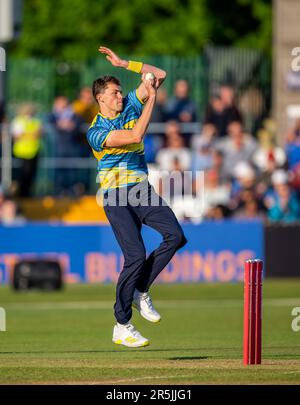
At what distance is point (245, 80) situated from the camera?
92.8 feet

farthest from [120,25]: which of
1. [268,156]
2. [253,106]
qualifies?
[268,156]

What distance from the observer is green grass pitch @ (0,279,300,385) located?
1130 centimetres

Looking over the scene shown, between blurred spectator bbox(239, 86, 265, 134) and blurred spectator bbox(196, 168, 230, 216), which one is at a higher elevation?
blurred spectator bbox(239, 86, 265, 134)

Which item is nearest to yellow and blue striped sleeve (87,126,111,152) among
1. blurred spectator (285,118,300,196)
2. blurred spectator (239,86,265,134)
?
blurred spectator (285,118,300,196)

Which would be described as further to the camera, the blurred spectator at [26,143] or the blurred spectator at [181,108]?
the blurred spectator at [181,108]

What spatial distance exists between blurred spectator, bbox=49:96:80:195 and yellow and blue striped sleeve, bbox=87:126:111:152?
13.8 metres

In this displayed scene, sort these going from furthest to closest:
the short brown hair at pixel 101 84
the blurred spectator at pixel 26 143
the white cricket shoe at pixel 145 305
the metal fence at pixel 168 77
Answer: the metal fence at pixel 168 77, the blurred spectator at pixel 26 143, the white cricket shoe at pixel 145 305, the short brown hair at pixel 101 84

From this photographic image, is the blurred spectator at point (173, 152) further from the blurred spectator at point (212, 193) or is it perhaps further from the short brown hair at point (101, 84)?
the short brown hair at point (101, 84)

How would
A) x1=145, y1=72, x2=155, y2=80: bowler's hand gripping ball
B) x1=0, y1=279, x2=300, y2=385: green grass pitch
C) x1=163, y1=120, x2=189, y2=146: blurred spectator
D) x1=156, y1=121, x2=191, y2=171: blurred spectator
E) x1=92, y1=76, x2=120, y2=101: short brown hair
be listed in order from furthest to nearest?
x1=163, y1=120, x2=189, y2=146: blurred spectator < x1=156, y1=121, x2=191, y2=171: blurred spectator < x1=92, y1=76, x2=120, y2=101: short brown hair < x1=145, y1=72, x2=155, y2=80: bowler's hand gripping ball < x1=0, y1=279, x2=300, y2=385: green grass pitch

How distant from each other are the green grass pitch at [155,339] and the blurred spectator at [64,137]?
4010 millimetres

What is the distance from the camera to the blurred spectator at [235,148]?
25.7 metres

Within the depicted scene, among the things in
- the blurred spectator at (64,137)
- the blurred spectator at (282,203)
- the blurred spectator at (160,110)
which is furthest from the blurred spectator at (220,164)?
the blurred spectator at (64,137)

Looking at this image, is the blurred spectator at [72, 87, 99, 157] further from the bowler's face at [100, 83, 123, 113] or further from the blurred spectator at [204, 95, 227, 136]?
the bowler's face at [100, 83, 123, 113]

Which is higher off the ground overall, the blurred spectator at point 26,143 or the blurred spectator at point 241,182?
the blurred spectator at point 26,143
